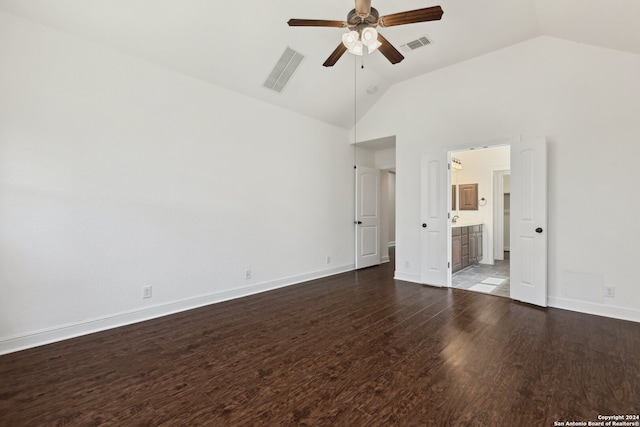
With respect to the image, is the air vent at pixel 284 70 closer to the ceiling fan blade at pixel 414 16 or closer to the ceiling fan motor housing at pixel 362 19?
the ceiling fan motor housing at pixel 362 19

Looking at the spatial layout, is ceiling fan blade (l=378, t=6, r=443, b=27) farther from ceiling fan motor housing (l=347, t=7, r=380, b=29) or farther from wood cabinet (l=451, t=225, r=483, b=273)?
wood cabinet (l=451, t=225, r=483, b=273)

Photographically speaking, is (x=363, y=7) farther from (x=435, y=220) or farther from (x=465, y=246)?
(x=465, y=246)

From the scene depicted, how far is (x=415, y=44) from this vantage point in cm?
404

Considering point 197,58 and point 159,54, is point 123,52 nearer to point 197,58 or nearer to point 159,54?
point 159,54

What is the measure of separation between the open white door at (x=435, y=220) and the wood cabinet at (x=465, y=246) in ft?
2.35

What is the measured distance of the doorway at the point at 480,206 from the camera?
610 centimetres

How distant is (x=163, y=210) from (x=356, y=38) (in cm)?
290

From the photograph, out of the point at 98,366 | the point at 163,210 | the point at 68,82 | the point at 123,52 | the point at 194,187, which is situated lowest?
the point at 98,366

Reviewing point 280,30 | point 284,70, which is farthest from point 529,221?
point 280,30

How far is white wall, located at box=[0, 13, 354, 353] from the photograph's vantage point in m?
2.59

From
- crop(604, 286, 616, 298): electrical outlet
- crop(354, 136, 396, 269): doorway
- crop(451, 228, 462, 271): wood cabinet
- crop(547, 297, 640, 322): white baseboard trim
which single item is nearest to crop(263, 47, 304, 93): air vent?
crop(354, 136, 396, 269): doorway

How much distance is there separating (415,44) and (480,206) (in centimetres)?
434

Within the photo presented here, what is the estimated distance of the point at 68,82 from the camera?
9.20 ft

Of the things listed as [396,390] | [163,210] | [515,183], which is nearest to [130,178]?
[163,210]
